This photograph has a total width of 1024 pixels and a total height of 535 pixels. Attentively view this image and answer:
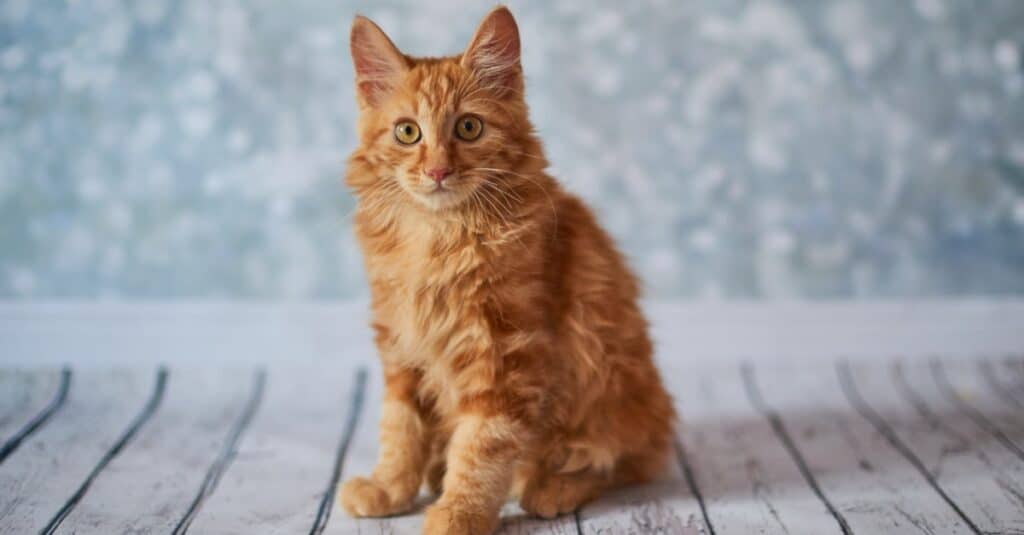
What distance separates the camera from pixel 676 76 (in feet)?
8.87

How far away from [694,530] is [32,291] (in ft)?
6.34

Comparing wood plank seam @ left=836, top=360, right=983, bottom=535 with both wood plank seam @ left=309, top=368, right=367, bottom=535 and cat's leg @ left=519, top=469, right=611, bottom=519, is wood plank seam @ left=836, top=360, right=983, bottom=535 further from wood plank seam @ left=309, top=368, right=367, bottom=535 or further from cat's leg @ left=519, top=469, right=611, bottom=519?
wood plank seam @ left=309, top=368, right=367, bottom=535

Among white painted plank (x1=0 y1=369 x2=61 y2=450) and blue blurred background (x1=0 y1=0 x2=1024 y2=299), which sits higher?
blue blurred background (x1=0 y1=0 x2=1024 y2=299)

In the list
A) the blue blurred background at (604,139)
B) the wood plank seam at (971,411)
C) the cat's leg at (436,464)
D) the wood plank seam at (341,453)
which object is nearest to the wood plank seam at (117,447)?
the blue blurred background at (604,139)

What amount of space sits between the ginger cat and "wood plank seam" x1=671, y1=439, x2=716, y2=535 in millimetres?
187

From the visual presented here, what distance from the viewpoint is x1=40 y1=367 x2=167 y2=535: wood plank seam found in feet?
5.61

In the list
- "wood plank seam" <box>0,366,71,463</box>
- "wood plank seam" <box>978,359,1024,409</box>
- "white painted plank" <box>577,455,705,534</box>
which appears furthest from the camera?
"wood plank seam" <box>978,359,1024,409</box>

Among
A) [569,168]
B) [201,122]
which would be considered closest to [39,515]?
[201,122]

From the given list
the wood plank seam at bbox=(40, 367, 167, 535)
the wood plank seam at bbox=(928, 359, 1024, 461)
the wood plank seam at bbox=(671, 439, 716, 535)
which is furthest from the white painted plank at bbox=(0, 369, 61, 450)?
the wood plank seam at bbox=(928, 359, 1024, 461)

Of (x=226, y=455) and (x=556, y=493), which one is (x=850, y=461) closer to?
(x=556, y=493)

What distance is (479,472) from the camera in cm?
159

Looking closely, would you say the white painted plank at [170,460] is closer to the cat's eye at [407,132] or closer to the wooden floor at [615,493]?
the wooden floor at [615,493]

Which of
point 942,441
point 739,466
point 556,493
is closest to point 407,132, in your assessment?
point 556,493

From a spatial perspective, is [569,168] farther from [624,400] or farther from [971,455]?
[971,455]
